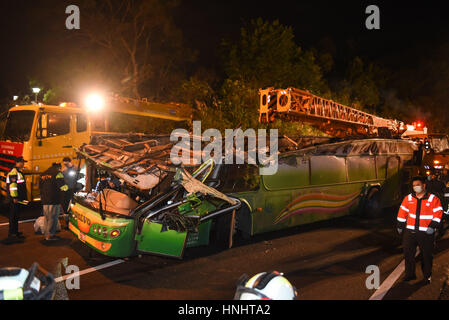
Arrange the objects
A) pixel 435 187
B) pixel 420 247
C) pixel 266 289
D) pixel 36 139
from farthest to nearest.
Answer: pixel 36 139 < pixel 435 187 < pixel 420 247 < pixel 266 289

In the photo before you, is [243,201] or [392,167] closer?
[243,201]

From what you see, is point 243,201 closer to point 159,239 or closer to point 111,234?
point 159,239

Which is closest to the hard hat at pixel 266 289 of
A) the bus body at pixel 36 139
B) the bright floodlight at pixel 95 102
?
the bus body at pixel 36 139

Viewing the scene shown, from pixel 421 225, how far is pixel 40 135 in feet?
32.3

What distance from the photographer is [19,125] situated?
419 inches

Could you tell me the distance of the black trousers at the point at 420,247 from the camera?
18.4 feet

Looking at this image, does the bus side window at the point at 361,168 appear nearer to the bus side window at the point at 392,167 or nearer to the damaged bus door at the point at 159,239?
the bus side window at the point at 392,167

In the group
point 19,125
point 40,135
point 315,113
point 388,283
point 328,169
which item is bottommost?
point 388,283

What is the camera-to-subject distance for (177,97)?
2447cm

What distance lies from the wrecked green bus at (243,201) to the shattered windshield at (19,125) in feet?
15.3

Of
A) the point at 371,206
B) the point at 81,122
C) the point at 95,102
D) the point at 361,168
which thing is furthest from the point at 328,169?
the point at 95,102

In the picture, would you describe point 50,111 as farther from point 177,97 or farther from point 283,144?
point 177,97

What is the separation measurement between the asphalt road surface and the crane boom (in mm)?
3290

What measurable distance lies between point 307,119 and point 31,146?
805cm
